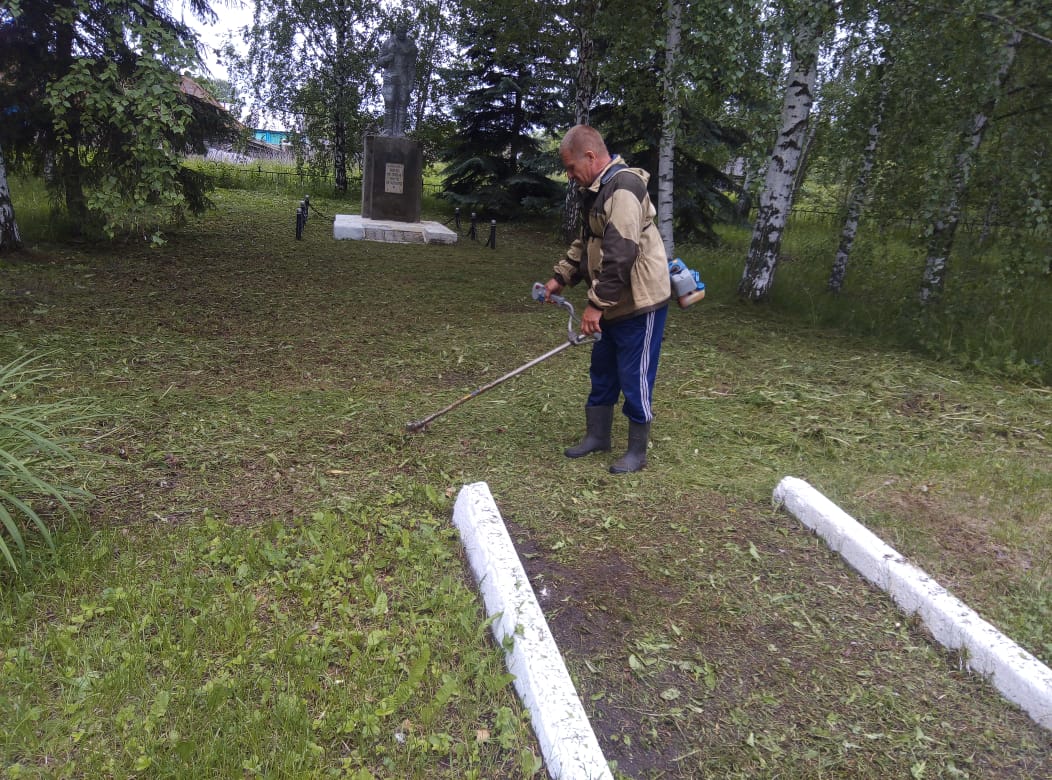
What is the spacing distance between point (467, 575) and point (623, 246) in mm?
1733

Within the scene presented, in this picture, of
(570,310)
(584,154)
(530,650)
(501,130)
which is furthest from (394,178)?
(530,650)

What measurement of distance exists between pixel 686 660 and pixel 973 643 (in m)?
1.03

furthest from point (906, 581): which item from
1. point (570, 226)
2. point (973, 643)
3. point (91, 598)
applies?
point (570, 226)

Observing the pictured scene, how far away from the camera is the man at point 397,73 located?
1284 centimetres

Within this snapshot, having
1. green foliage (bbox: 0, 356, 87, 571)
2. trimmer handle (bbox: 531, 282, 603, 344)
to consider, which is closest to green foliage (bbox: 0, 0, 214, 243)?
green foliage (bbox: 0, 356, 87, 571)

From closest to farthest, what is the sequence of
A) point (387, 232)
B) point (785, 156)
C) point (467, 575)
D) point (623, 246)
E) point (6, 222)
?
1. point (467, 575)
2. point (623, 246)
3. point (785, 156)
4. point (6, 222)
5. point (387, 232)

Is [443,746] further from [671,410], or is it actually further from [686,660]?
[671,410]

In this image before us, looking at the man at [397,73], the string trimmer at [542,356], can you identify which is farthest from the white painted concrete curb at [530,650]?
the man at [397,73]

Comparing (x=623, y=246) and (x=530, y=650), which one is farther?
(x=623, y=246)

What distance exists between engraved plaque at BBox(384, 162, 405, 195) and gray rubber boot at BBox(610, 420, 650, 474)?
10.3 meters

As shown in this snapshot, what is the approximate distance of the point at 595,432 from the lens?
4.20 meters

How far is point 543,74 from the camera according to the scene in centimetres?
1617

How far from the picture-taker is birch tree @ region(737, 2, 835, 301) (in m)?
6.62

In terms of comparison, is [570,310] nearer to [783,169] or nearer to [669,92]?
[669,92]
